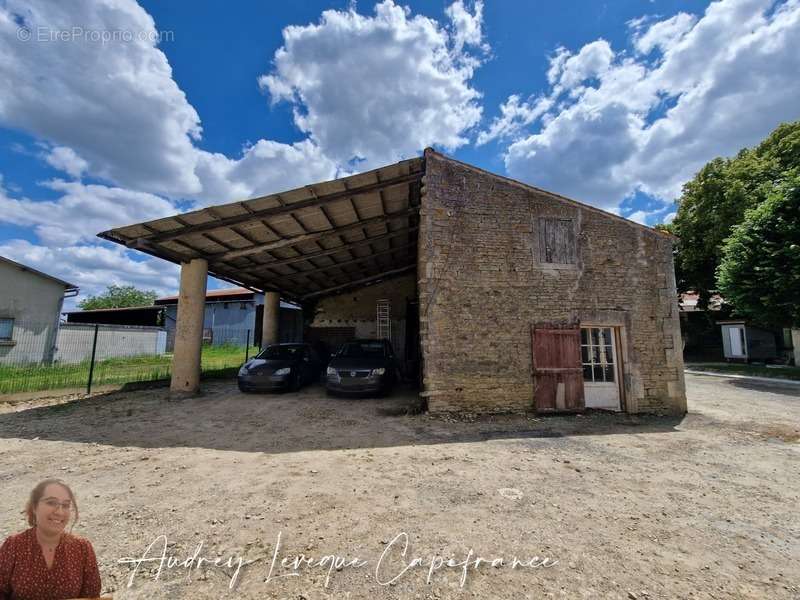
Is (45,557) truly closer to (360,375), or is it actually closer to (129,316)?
(360,375)

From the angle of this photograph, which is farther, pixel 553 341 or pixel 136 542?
pixel 553 341

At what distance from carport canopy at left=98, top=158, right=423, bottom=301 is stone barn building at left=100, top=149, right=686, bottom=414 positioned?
44mm

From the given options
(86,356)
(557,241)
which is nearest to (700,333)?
(557,241)

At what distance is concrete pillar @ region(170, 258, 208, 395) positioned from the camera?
905 cm

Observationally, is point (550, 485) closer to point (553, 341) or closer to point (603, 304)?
point (553, 341)

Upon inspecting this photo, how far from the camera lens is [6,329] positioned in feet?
44.8

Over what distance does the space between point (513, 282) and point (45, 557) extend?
7.33 meters

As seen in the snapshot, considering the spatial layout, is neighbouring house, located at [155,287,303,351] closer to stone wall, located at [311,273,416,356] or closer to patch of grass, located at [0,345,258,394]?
stone wall, located at [311,273,416,356]

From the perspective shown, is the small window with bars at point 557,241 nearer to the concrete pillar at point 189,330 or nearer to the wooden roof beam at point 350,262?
the wooden roof beam at point 350,262

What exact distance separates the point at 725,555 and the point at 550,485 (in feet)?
4.86

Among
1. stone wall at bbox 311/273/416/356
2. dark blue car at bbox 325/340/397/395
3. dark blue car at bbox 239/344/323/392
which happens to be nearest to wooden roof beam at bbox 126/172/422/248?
dark blue car at bbox 239/344/323/392

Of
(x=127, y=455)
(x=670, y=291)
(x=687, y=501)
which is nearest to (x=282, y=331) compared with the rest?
(x=127, y=455)

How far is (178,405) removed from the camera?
796 cm

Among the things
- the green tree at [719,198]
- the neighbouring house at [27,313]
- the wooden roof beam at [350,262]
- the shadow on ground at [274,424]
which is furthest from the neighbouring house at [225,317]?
the green tree at [719,198]
